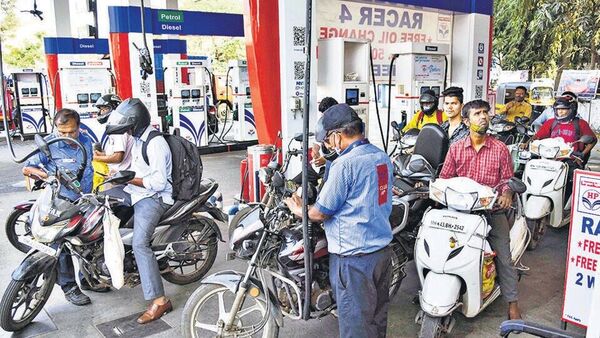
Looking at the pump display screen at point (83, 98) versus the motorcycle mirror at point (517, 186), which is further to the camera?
the pump display screen at point (83, 98)

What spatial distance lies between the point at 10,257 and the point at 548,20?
1302 centimetres

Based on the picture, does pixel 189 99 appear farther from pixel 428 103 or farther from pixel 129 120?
pixel 129 120

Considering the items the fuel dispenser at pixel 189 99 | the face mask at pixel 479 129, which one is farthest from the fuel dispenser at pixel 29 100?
the face mask at pixel 479 129

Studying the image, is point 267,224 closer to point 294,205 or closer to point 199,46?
point 294,205

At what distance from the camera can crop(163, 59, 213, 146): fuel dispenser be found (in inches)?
455

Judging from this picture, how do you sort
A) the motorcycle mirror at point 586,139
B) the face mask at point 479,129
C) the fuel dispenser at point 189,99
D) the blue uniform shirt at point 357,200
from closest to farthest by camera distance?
the blue uniform shirt at point 357,200
the face mask at point 479,129
the motorcycle mirror at point 586,139
the fuel dispenser at point 189,99

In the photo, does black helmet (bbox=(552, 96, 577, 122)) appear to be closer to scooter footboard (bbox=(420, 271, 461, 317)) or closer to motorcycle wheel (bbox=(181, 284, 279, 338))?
scooter footboard (bbox=(420, 271, 461, 317))

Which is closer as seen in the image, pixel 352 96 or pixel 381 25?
pixel 352 96

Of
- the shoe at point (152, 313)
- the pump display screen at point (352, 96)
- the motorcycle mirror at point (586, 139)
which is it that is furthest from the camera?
the pump display screen at point (352, 96)

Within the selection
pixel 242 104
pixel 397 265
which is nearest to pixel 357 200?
pixel 397 265

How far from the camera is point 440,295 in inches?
124

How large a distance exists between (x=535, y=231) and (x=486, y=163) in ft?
6.46

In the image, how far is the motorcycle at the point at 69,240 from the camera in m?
3.44

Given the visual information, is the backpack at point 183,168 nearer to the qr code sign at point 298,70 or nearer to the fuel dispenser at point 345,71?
the qr code sign at point 298,70
